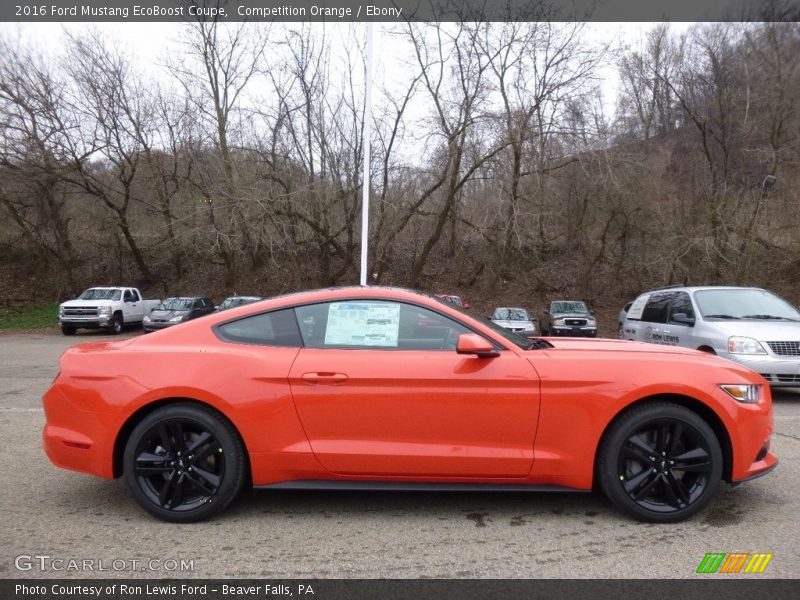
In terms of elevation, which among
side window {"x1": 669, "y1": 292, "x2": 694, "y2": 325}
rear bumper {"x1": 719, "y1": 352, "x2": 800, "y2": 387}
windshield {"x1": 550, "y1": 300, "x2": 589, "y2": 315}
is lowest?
windshield {"x1": 550, "y1": 300, "x2": 589, "y2": 315}

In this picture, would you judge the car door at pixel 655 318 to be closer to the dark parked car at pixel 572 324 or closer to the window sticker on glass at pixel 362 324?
the window sticker on glass at pixel 362 324

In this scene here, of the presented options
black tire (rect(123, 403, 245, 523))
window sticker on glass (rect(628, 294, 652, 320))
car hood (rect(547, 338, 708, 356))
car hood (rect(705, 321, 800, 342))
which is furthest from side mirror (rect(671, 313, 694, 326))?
black tire (rect(123, 403, 245, 523))

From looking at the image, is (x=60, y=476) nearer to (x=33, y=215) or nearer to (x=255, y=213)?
(x=255, y=213)

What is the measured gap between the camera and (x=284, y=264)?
1196 inches

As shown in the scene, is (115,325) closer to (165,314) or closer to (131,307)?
(131,307)

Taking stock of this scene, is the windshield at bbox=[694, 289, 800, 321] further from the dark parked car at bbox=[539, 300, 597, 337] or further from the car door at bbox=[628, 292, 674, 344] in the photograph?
Result: the dark parked car at bbox=[539, 300, 597, 337]

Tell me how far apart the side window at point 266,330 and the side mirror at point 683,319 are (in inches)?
268

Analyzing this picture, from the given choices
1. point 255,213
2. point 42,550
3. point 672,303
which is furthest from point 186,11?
point 42,550

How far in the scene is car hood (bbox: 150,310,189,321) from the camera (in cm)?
2134

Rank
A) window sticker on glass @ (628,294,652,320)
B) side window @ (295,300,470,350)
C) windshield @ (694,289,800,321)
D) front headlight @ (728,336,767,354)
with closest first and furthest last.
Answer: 1. side window @ (295,300,470,350)
2. front headlight @ (728,336,767,354)
3. windshield @ (694,289,800,321)
4. window sticker on glass @ (628,294,652,320)

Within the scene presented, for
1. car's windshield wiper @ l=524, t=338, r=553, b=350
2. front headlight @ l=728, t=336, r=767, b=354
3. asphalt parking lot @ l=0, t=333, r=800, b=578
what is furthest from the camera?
front headlight @ l=728, t=336, r=767, b=354

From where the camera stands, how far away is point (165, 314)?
70.5 ft

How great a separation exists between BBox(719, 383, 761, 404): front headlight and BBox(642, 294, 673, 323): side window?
5882 millimetres

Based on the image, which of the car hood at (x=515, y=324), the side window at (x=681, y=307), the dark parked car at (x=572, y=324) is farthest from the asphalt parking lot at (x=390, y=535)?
the dark parked car at (x=572, y=324)
